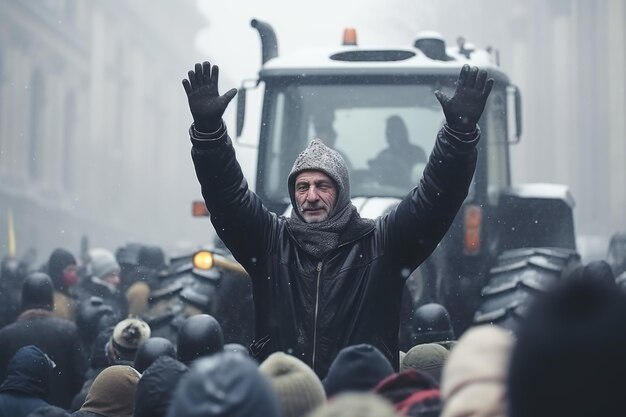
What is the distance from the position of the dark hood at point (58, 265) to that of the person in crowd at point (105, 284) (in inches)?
8.1

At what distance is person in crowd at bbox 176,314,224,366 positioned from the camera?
6402 millimetres

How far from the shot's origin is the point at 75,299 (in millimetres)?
10883

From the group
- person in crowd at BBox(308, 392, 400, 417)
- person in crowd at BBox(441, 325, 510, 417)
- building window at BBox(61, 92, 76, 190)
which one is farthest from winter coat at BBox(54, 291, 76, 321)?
building window at BBox(61, 92, 76, 190)

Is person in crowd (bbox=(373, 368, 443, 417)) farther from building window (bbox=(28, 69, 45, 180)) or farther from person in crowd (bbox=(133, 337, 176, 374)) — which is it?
building window (bbox=(28, 69, 45, 180))

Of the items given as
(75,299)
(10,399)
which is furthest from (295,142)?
(10,399)

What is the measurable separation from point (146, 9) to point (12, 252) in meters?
52.1

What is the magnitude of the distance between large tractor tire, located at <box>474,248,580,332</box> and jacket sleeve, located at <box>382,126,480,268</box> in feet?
11.4

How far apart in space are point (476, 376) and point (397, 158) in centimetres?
625

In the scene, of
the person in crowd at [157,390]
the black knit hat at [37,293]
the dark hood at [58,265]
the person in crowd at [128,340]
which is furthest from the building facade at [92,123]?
the person in crowd at [157,390]

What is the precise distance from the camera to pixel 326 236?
5000mm

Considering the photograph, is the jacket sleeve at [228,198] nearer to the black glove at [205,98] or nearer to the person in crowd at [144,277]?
the black glove at [205,98]

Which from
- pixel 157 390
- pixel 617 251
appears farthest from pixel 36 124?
pixel 157 390

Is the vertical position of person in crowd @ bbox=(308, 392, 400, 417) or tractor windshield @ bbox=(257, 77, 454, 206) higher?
tractor windshield @ bbox=(257, 77, 454, 206)

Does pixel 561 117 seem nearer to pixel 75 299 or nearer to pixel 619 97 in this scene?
pixel 619 97
